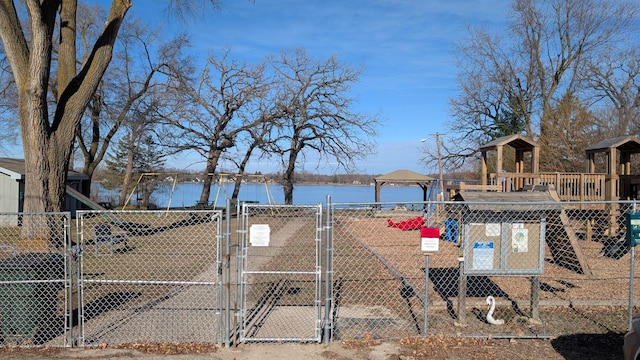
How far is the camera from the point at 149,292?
8641 millimetres

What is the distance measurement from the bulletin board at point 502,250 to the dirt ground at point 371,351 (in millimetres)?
989

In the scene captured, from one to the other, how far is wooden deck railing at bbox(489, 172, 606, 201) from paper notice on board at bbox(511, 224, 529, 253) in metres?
11.6

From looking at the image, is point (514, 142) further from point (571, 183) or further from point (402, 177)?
point (402, 177)

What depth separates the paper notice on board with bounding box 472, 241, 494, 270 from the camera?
6805 millimetres

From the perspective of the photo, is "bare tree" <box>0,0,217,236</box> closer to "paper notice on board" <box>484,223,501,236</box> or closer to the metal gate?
the metal gate

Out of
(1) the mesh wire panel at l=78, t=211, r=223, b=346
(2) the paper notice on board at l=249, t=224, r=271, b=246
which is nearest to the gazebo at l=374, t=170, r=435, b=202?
(1) the mesh wire panel at l=78, t=211, r=223, b=346

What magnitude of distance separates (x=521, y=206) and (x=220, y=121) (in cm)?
2615

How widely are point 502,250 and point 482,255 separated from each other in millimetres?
280

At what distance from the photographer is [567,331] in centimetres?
655

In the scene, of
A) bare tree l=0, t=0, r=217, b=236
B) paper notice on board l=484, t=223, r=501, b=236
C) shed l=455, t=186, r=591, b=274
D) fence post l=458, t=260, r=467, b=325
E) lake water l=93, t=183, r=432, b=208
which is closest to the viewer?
shed l=455, t=186, r=591, b=274

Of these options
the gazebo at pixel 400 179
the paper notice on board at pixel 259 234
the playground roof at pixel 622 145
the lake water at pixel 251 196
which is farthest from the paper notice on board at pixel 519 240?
the gazebo at pixel 400 179

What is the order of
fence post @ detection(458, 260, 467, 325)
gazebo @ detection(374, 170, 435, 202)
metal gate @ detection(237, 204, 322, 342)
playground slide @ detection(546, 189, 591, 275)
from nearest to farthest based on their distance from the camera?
metal gate @ detection(237, 204, 322, 342)
fence post @ detection(458, 260, 467, 325)
playground slide @ detection(546, 189, 591, 275)
gazebo @ detection(374, 170, 435, 202)

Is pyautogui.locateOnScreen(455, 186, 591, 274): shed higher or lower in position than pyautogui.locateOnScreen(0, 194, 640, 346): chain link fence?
higher

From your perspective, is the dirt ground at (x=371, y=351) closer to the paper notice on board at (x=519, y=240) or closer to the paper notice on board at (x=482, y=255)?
the paper notice on board at (x=482, y=255)
